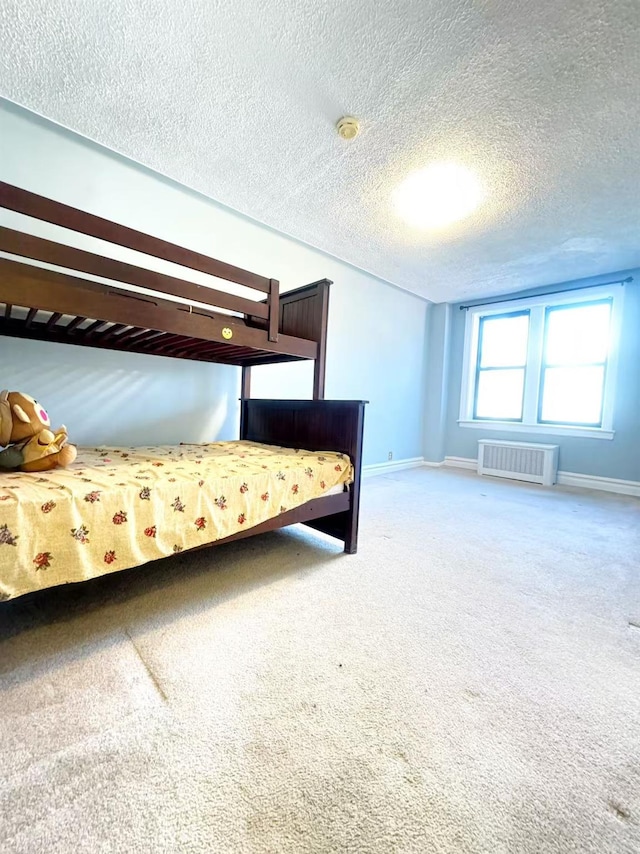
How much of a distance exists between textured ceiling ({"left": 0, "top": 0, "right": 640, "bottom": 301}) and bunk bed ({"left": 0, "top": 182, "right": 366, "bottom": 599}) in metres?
0.68

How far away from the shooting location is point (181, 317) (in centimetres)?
147

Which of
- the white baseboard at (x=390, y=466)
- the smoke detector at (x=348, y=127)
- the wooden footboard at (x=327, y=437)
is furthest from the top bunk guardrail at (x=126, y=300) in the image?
the white baseboard at (x=390, y=466)

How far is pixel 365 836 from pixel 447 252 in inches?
144

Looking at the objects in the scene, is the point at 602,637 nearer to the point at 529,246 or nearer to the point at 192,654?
the point at 192,654

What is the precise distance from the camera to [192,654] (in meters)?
1.10

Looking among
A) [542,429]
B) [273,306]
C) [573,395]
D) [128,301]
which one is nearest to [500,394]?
[542,429]

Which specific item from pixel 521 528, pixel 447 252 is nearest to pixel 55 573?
pixel 521 528

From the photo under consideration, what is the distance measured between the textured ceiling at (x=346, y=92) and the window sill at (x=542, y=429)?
6.92 ft

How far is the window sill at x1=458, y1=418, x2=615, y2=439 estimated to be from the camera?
367 cm

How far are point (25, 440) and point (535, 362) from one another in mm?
4707

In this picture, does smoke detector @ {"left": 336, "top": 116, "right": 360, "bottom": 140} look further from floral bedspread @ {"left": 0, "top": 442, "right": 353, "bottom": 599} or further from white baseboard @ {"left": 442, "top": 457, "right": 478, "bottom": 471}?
white baseboard @ {"left": 442, "top": 457, "right": 478, "bottom": 471}

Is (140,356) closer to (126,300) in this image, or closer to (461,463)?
(126,300)

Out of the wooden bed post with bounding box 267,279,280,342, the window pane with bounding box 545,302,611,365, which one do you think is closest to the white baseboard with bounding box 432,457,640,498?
the window pane with bounding box 545,302,611,365

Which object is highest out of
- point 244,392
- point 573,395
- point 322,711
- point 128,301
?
point 128,301
